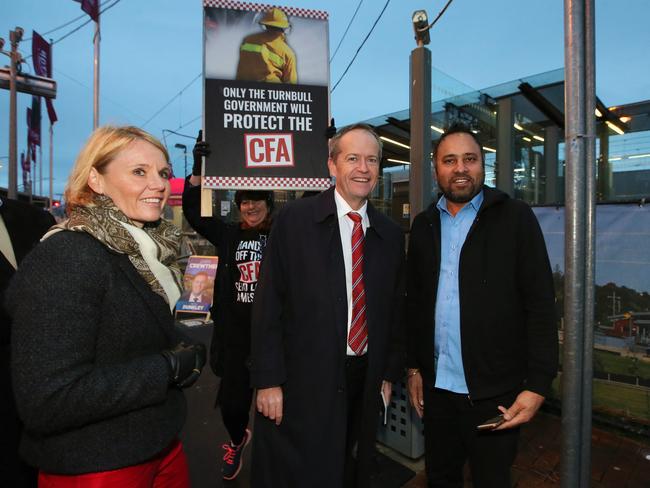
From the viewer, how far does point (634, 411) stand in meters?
3.57

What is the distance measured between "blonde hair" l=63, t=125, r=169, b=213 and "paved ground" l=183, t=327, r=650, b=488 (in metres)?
2.44

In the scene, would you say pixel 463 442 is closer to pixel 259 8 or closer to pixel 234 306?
pixel 234 306

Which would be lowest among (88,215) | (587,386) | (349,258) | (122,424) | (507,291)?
(122,424)

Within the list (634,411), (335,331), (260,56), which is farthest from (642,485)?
(260,56)

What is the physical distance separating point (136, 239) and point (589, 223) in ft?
5.00

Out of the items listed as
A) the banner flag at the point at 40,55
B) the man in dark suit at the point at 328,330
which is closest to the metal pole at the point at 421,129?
the man in dark suit at the point at 328,330

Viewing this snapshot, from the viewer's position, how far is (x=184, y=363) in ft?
4.41

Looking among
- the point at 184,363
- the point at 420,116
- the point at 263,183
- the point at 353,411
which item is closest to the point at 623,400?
the point at 353,411

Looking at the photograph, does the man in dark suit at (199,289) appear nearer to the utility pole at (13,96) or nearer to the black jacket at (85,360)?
the black jacket at (85,360)

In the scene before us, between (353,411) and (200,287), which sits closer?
(353,411)

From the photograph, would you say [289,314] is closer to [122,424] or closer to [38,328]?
[122,424]

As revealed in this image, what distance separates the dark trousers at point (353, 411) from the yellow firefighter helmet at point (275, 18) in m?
2.42

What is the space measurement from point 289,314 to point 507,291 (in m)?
1.09

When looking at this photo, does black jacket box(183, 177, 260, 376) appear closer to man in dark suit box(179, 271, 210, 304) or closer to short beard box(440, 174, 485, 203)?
short beard box(440, 174, 485, 203)
